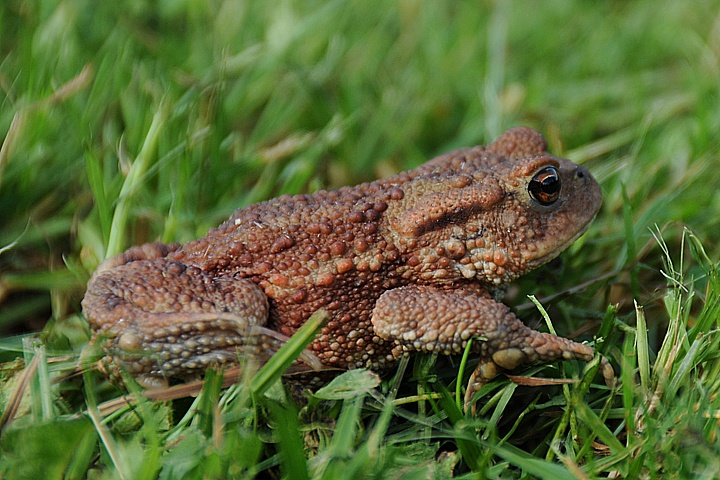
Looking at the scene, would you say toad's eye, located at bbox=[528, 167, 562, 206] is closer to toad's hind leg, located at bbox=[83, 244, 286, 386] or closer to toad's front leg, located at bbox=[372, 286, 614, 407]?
toad's front leg, located at bbox=[372, 286, 614, 407]

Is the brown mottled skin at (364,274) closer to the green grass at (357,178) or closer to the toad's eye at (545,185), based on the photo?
the toad's eye at (545,185)

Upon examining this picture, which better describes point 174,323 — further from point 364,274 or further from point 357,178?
point 357,178

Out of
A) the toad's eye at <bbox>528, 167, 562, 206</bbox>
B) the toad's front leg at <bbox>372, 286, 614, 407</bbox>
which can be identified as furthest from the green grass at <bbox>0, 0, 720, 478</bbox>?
the toad's eye at <bbox>528, 167, 562, 206</bbox>

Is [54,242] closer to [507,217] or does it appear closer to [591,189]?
[507,217]

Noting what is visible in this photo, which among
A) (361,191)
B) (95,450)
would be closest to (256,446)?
(95,450)

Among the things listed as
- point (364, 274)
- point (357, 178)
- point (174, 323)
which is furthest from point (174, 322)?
point (357, 178)

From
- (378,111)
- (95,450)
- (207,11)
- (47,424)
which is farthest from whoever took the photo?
(207,11)
